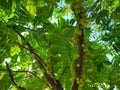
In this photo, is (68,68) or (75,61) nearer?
(75,61)

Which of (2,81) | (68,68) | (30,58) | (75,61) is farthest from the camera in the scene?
(30,58)

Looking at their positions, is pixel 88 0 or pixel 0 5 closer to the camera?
pixel 0 5

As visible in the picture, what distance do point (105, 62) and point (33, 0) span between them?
5.42 feet

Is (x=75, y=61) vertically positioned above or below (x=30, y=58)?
below

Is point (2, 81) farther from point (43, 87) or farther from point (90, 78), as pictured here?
point (90, 78)

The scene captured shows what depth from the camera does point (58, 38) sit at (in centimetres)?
377

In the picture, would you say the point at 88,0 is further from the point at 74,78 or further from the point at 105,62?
the point at 74,78

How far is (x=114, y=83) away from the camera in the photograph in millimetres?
5469

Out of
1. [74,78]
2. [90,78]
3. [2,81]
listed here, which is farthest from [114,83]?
[2,81]

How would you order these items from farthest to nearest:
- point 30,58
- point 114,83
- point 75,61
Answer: point 114,83 → point 30,58 → point 75,61

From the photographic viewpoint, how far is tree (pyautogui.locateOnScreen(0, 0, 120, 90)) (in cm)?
326

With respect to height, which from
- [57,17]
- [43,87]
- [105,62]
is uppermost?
[57,17]

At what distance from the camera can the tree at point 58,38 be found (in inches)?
128

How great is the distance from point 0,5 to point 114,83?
2.94m
